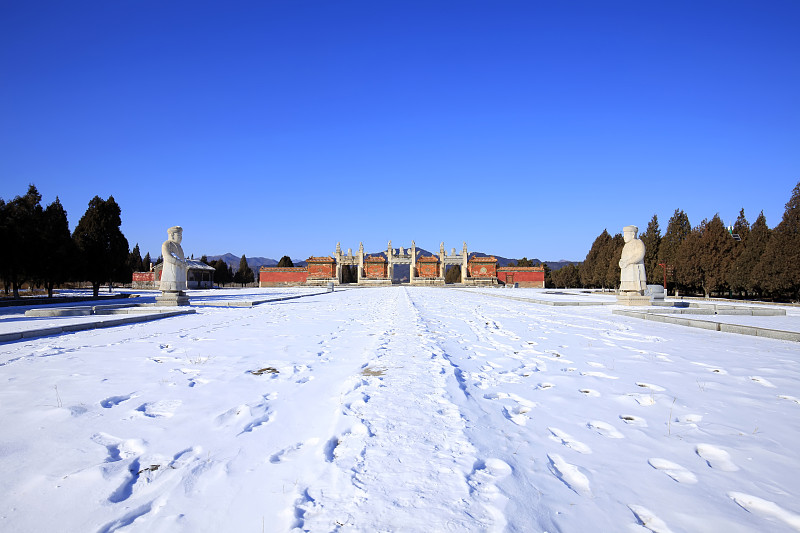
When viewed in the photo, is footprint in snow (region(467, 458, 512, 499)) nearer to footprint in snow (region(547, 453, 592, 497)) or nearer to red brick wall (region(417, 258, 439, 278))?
footprint in snow (region(547, 453, 592, 497))

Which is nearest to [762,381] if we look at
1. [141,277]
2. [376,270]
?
[376,270]

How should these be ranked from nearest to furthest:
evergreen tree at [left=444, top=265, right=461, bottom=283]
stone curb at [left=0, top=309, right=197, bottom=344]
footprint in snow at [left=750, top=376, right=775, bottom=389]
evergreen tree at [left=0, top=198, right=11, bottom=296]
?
1. footprint in snow at [left=750, top=376, right=775, bottom=389]
2. stone curb at [left=0, top=309, right=197, bottom=344]
3. evergreen tree at [left=0, top=198, right=11, bottom=296]
4. evergreen tree at [left=444, top=265, right=461, bottom=283]

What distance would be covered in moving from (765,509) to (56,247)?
84.0ft

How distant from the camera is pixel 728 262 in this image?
27953mm

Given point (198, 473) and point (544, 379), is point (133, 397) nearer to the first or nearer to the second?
point (198, 473)

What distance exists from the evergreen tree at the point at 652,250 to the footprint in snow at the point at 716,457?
37.2m

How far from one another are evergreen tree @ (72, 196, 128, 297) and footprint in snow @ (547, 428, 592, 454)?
25.2 m

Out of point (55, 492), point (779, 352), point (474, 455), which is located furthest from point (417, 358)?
point (779, 352)

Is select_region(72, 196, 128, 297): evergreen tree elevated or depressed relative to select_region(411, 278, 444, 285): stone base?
elevated

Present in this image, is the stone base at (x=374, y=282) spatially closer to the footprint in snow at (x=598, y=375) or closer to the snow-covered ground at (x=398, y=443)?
the snow-covered ground at (x=398, y=443)

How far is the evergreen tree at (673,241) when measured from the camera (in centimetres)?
3291

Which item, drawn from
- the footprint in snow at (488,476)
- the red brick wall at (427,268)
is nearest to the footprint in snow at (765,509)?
the footprint in snow at (488,476)

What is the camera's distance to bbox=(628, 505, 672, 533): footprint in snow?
6.22 feet

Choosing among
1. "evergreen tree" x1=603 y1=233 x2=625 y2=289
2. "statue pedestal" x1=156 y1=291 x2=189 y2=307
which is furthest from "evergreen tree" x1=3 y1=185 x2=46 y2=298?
"evergreen tree" x1=603 y1=233 x2=625 y2=289
